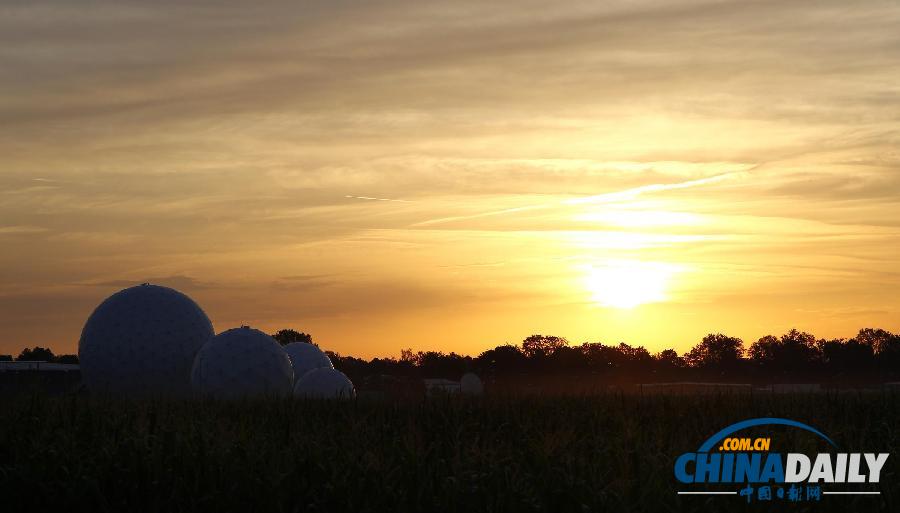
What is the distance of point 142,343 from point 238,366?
6982mm

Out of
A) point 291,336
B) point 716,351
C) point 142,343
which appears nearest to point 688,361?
point 716,351

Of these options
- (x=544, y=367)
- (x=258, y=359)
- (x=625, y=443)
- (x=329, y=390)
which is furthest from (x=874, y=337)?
(x=625, y=443)

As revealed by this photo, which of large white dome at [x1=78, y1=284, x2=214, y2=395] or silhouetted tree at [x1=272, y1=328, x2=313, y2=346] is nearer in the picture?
large white dome at [x1=78, y1=284, x2=214, y2=395]

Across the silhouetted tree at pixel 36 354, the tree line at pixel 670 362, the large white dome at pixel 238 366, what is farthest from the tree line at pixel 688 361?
the large white dome at pixel 238 366

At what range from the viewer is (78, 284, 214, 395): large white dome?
174 feet

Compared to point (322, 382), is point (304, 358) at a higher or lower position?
higher

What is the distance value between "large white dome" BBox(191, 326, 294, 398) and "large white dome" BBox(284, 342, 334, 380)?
75.9 ft

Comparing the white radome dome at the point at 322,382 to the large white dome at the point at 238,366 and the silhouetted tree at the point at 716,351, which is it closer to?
the large white dome at the point at 238,366

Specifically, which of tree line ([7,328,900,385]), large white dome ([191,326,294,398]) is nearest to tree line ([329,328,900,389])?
tree line ([7,328,900,385])

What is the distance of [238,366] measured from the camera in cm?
4934

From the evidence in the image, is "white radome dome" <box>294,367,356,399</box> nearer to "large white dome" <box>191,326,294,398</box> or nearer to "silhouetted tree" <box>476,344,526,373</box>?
"large white dome" <box>191,326,294,398</box>

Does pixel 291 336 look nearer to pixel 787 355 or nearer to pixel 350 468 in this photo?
pixel 787 355

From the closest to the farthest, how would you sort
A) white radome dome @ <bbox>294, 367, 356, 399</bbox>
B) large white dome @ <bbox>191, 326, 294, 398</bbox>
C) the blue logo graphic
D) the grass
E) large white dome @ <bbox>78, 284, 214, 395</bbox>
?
the grass < the blue logo graphic < large white dome @ <bbox>191, 326, 294, 398</bbox> < large white dome @ <bbox>78, 284, 214, 395</bbox> < white radome dome @ <bbox>294, 367, 356, 399</bbox>

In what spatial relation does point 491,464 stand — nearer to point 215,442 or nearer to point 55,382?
point 215,442
